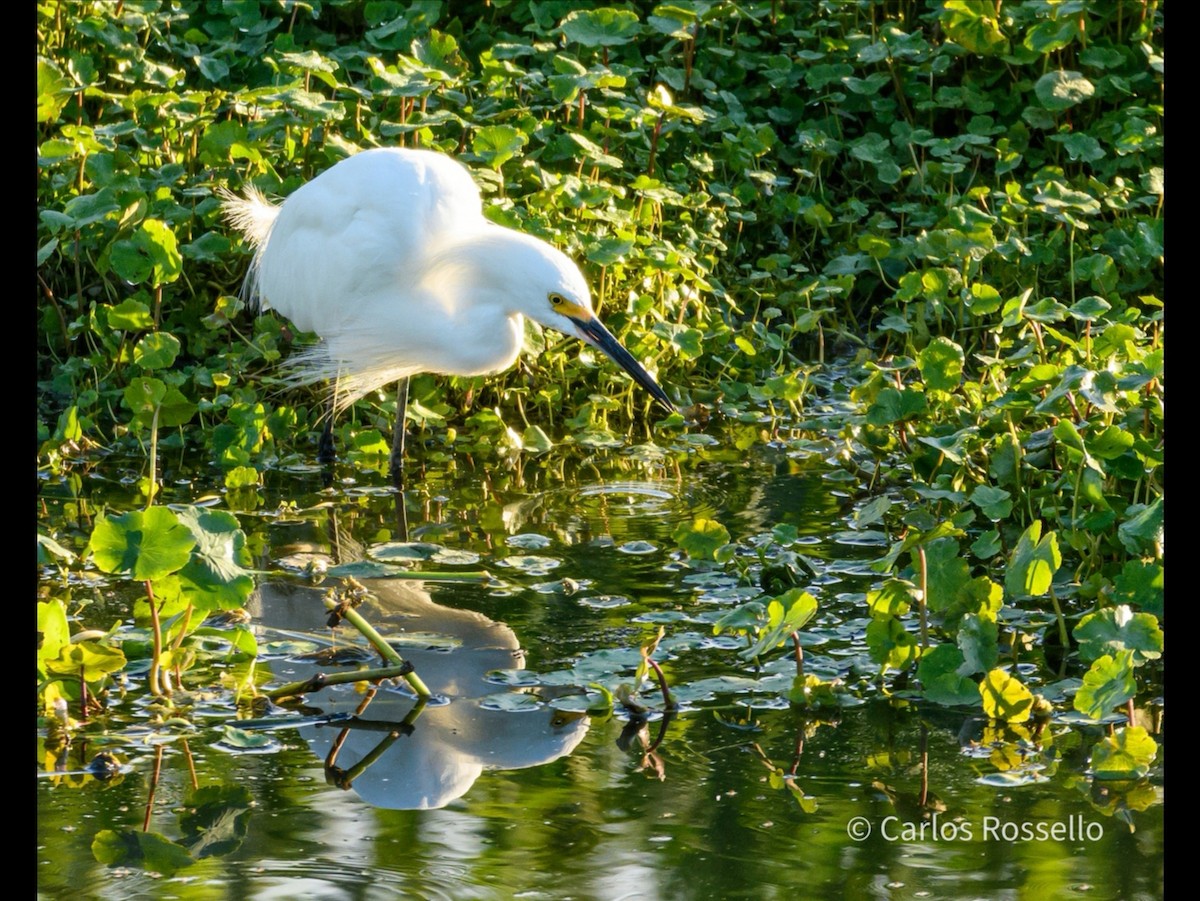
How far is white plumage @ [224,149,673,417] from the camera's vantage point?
4.47 metres

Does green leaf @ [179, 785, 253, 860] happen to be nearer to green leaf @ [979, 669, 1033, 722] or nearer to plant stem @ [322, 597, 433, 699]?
plant stem @ [322, 597, 433, 699]

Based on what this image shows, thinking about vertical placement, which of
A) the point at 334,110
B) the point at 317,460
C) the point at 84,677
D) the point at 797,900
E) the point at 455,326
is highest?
the point at 334,110

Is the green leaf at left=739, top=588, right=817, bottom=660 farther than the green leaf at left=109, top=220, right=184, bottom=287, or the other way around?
the green leaf at left=109, top=220, right=184, bottom=287

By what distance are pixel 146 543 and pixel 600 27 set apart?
3.91 metres

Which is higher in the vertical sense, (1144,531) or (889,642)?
(1144,531)

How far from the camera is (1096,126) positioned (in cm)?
644

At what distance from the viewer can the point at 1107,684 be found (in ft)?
9.50

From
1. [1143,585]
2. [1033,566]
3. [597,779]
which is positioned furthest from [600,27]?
[597,779]

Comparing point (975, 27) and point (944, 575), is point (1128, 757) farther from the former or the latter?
point (975, 27)

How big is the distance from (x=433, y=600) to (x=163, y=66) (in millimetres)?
3330

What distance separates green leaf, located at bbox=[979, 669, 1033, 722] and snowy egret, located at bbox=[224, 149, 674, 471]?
5.85 ft

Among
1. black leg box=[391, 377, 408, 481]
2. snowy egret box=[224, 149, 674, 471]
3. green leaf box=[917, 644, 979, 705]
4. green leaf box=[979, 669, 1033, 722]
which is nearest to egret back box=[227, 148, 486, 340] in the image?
snowy egret box=[224, 149, 674, 471]

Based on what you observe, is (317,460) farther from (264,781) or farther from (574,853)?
(574,853)

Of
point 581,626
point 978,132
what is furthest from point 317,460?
point 978,132
